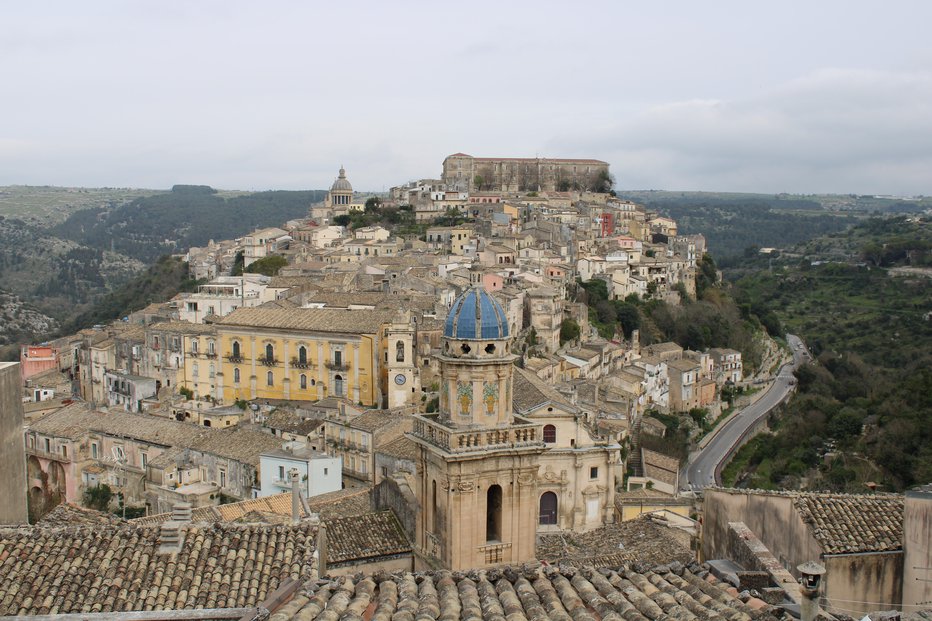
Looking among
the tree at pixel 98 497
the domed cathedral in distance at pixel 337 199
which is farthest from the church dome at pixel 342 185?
the tree at pixel 98 497

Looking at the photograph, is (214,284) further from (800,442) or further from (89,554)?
(89,554)

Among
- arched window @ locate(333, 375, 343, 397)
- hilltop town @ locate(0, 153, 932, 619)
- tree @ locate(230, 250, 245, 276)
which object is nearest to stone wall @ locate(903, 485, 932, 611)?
hilltop town @ locate(0, 153, 932, 619)

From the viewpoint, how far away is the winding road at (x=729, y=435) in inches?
1844

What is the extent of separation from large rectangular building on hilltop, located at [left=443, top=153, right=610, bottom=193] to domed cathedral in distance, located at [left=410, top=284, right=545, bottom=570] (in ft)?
309

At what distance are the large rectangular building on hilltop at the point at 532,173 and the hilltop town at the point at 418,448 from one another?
19.0 metres

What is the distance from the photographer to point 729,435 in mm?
55656

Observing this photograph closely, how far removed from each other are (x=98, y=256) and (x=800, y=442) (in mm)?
154962

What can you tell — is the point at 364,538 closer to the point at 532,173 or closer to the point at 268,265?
the point at 268,265

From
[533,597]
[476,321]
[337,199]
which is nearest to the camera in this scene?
[533,597]

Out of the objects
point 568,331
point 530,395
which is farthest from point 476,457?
point 568,331

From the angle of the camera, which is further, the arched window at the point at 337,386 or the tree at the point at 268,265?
the tree at the point at 268,265

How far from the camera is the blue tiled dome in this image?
17656 mm

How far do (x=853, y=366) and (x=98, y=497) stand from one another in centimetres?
5033

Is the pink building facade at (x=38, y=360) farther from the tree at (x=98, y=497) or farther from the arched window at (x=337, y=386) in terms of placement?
the arched window at (x=337, y=386)
